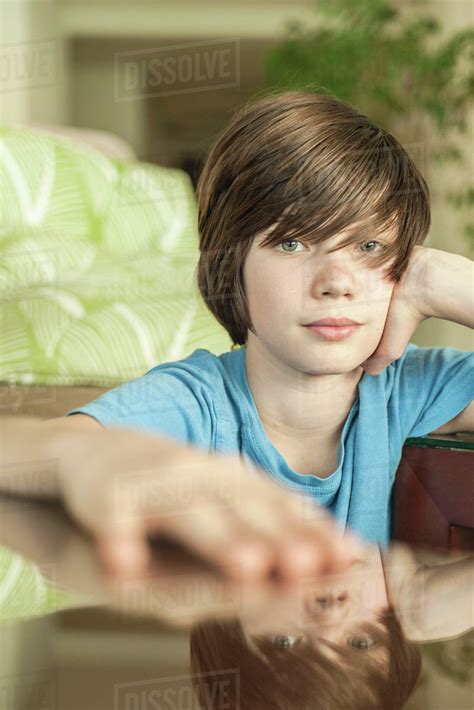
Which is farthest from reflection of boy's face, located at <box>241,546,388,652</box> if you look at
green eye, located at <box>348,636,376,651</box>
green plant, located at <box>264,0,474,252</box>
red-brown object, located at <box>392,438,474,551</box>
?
green plant, located at <box>264,0,474,252</box>

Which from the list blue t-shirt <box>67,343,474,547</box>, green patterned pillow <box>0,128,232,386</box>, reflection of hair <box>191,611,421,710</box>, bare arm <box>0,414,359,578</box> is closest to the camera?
reflection of hair <box>191,611,421,710</box>

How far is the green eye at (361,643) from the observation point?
0.28 meters

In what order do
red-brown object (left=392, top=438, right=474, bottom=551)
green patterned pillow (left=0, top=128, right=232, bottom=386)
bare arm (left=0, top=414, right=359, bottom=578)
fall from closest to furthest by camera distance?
bare arm (left=0, top=414, right=359, bottom=578), red-brown object (left=392, top=438, right=474, bottom=551), green patterned pillow (left=0, top=128, right=232, bottom=386)

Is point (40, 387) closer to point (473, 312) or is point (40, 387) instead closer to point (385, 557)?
point (473, 312)

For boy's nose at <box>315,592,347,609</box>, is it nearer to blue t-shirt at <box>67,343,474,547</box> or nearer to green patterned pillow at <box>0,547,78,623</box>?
green patterned pillow at <box>0,547,78,623</box>

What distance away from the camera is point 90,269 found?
1351 millimetres

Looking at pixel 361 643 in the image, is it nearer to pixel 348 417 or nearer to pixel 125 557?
pixel 125 557

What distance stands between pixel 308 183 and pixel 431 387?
24 centimetres

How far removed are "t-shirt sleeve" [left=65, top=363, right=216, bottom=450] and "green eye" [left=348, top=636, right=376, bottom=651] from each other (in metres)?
0.36

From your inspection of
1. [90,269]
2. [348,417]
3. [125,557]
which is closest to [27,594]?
[125,557]

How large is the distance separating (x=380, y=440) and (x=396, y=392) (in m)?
0.06

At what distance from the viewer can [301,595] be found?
32 cm

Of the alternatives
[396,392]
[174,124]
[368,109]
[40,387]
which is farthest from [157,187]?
[174,124]

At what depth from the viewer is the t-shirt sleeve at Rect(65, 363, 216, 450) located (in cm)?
63
